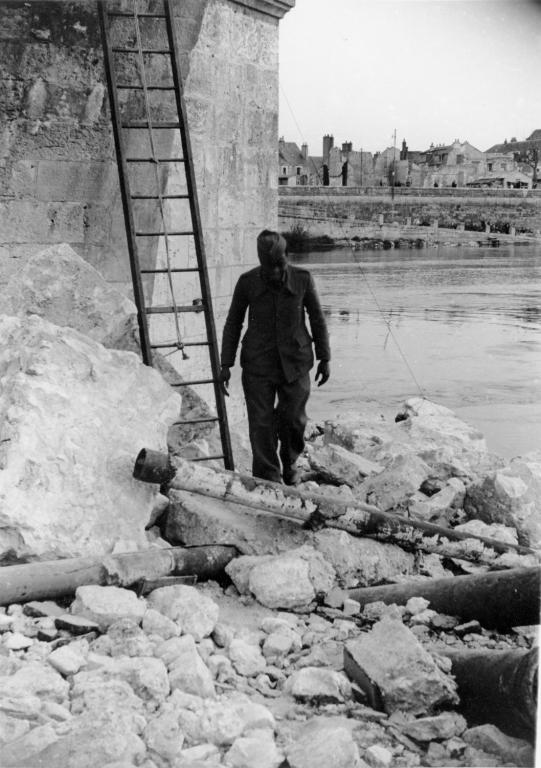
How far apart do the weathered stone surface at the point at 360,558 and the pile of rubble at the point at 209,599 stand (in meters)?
0.01

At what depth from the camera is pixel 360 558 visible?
15.7 feet

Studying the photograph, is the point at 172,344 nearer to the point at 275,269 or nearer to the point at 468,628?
the point at 275,269

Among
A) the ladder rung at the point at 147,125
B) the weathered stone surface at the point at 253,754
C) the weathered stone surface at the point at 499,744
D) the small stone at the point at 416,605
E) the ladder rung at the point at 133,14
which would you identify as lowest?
the small stone at the point at 416,605

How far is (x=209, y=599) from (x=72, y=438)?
1132 millimetres

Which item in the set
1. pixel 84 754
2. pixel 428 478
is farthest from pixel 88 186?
pixel 84 754

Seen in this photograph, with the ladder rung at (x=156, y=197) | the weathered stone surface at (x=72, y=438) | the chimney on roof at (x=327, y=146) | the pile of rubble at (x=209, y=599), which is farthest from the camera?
the chimney on roof at (x=327, y=146)

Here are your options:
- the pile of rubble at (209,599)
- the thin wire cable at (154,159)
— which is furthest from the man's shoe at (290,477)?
the thin wire cable at (154,159)

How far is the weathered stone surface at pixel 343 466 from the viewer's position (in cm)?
657

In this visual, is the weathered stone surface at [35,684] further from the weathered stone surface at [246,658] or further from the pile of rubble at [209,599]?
the weathered stone surface at [246,658]

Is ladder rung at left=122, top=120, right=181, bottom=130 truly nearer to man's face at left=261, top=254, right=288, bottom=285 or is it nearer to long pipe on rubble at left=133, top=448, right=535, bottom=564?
man's face at left=261, top=254, right=288, bottom=285

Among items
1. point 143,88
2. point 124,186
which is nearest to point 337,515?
point 124,186

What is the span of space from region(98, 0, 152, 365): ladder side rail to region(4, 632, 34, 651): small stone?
2802 mm

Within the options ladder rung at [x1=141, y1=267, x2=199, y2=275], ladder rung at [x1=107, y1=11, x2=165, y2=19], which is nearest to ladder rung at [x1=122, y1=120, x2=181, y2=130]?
ladder rung at [x1=107, y1=11, x2=165, y2=19]

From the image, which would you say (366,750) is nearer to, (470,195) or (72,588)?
(72,588)
